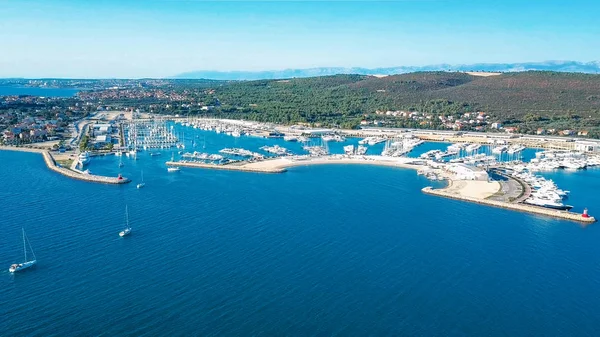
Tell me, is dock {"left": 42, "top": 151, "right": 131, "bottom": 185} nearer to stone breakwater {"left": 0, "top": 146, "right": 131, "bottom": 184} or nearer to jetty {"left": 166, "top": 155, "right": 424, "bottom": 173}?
stone breakwater {"left": 0, "top": 146, "right": 131, "bottom": 184}

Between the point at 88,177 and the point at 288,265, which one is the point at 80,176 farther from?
the point at 288,265

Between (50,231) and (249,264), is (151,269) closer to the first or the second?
(249,264)

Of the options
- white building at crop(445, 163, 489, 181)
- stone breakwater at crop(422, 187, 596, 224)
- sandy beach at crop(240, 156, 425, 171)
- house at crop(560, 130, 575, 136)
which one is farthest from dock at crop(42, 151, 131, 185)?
house at crop(560, 130, 575, 136)

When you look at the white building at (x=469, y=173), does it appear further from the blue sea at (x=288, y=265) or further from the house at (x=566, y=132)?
the house at (x=566, y=132)

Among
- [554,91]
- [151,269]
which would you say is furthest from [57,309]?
[554,91]

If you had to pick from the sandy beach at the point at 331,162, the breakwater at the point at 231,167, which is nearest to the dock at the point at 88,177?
the breakwater at the point at 231,167
